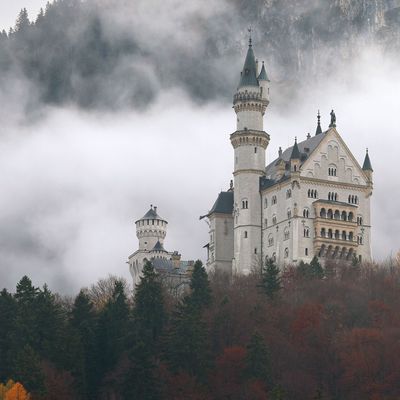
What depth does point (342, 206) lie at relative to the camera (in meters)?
124

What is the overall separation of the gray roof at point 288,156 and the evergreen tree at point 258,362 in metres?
41.9

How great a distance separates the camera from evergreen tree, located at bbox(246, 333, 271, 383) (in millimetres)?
83125

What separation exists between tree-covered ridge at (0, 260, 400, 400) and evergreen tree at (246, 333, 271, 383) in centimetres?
6

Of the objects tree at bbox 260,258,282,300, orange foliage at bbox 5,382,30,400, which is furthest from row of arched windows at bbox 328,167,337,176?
orange foliage at bbox 5,382,30,400

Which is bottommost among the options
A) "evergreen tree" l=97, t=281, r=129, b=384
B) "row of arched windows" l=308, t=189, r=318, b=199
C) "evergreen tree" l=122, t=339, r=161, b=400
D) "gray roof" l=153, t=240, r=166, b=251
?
"evergreen tree" l=122, t=339, r=161, b=400

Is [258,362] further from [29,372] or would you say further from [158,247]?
[158,247]

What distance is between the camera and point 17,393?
79688 mm

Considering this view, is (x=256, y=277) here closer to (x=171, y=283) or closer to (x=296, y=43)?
(x=171, y=283)

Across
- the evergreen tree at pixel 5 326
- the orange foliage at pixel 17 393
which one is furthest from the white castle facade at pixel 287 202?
the orange foliage at pixel 17 393

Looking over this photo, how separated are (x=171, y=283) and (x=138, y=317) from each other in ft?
110

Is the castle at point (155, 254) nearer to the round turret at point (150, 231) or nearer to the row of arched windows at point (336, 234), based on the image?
the round turret at point (150, 231)

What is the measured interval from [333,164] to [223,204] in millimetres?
12120

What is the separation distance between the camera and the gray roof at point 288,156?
4919 inches

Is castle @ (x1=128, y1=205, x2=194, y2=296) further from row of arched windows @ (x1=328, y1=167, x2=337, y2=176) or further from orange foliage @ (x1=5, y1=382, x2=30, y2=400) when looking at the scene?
orange foliage @ (x1=5, y1=382, x2=30, y2=400)
